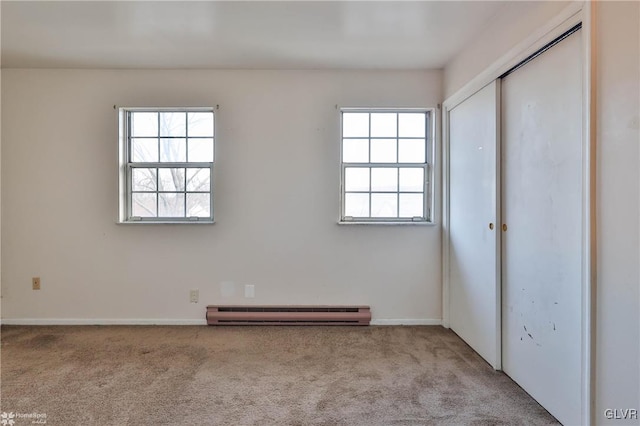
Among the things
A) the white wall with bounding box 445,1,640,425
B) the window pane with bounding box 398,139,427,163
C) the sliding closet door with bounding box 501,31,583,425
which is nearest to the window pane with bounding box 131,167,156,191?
the window pane with bounding box 398,139,427,163

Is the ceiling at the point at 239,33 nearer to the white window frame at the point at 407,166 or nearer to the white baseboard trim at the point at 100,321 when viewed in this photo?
the white window frame at the point at 407,166

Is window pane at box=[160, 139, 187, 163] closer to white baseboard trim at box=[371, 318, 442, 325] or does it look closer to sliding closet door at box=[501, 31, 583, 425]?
white baseboard trim at box=[371, 318, 442, 325]

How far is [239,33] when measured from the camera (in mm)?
2242

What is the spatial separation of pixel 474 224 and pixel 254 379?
1946mm

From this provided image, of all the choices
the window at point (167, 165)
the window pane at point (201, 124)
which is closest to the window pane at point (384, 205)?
the window at point (167, 165)

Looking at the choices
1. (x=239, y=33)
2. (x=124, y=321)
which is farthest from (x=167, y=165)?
(x=124, y=321)

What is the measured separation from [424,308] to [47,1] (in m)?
3.62

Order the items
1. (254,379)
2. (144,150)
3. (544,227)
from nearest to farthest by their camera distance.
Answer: (544,227) → (254,379) → (144,150)

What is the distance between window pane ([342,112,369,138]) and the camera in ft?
9.66

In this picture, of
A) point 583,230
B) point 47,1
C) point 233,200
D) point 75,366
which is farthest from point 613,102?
point 75,366

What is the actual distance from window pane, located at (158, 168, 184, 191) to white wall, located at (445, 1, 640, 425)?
3.01 m

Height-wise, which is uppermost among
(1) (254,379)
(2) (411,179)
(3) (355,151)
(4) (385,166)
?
(3) (355,151)

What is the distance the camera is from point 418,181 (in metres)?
2.98

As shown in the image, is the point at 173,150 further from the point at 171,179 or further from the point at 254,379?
the point at 254,379
